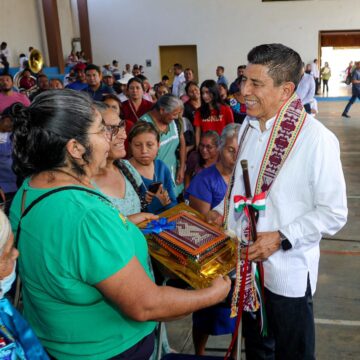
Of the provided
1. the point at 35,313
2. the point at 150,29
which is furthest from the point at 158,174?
the point at 150,29

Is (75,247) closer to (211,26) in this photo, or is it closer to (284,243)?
(284,243)

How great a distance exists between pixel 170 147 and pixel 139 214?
8.09ft

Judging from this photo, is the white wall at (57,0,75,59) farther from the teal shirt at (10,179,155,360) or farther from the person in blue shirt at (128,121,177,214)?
the teal shirt at (10,179,155,360)

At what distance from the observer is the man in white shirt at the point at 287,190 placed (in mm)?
1663

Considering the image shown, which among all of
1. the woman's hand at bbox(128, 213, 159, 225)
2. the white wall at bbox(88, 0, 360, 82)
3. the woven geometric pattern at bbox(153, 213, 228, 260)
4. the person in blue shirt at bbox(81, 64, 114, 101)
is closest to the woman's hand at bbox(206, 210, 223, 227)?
the woven geometric pattern at bbox(153, 213, 228, 260)

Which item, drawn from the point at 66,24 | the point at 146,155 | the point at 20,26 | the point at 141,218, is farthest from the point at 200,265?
the point at 66,24

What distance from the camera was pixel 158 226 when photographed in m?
1.76

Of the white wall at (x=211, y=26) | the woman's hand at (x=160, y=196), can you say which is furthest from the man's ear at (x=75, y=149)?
the white wall at (x=211, y=26)

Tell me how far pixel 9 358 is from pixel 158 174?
6.42 feet

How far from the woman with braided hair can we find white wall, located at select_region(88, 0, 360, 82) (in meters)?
17.8

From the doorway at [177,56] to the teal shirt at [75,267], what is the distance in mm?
19049

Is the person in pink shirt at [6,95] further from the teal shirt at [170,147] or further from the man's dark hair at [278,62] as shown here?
the man's dark hair at [278,62]

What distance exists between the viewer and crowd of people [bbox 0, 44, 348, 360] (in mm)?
1119

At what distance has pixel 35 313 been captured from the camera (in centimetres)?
131
